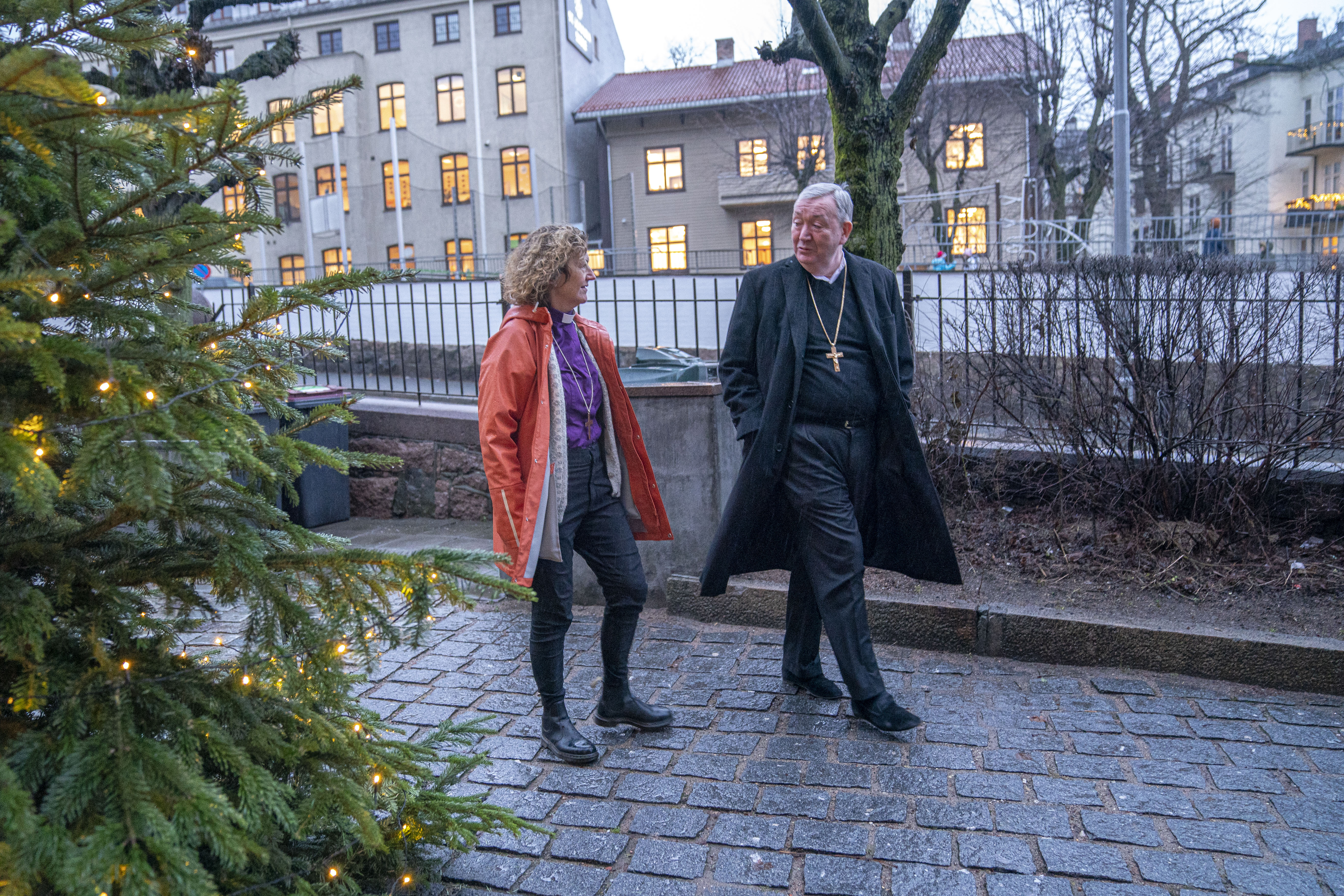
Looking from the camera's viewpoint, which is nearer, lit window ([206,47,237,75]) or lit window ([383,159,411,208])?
lit window ([383,159,411,208])

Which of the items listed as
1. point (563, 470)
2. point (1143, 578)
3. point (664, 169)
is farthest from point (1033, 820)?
point (664, 169)

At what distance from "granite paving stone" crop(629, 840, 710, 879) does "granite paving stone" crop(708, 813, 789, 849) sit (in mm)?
77

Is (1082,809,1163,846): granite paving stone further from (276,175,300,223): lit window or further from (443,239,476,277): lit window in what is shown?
(276,175,300,223): lit window

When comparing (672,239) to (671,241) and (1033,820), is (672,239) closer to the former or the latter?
(671,241)

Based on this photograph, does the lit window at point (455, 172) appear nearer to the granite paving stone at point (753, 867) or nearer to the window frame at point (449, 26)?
the window frame at point (449, 26)

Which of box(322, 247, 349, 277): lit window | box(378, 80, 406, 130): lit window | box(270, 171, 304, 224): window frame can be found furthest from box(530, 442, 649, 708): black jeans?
box(378, 80, 406, 130): lit window

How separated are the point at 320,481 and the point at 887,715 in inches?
206

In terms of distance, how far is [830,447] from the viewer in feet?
14.0

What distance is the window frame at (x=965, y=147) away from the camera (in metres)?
28.3

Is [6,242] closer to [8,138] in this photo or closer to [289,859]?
[8,138]

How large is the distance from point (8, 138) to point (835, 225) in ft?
9.88

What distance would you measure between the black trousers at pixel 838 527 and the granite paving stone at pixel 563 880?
139 centimetres

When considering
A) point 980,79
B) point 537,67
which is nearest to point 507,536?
point 980,79

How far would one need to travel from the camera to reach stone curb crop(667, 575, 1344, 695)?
4465mm
